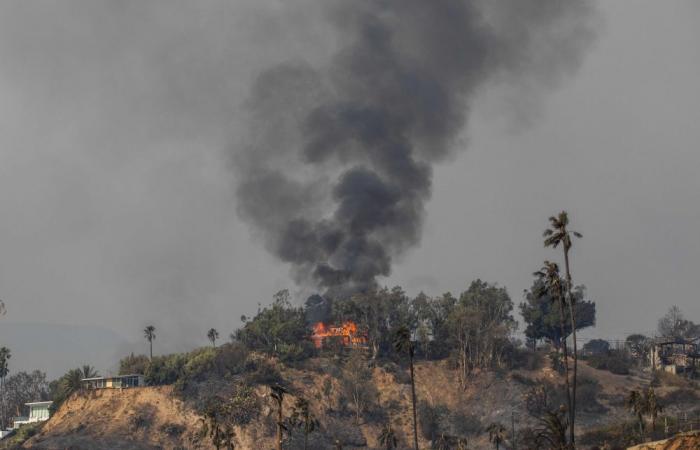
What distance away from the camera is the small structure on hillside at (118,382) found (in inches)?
6073

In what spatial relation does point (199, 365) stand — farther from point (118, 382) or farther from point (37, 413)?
point (37, 413)

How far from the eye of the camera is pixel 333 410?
151000mm

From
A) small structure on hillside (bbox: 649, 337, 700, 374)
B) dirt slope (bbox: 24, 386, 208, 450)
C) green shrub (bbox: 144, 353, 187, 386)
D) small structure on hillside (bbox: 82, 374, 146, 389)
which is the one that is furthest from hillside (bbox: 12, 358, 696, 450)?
small structure on hillside (bbox: 649, 337, 700, 374)

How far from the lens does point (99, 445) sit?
134 m

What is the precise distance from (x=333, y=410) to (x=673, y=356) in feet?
217

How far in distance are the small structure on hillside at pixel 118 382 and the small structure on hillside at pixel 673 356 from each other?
89431 mm

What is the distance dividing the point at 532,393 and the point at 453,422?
13426mm

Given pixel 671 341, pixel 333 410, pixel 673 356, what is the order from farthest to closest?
pixel 671 341, pixel 673 356, pixel 333 410

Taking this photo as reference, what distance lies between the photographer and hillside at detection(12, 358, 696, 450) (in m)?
141

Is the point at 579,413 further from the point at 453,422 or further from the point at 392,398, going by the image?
the point at 392,398

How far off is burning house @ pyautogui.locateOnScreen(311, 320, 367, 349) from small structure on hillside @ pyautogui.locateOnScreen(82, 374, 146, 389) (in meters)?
32.9

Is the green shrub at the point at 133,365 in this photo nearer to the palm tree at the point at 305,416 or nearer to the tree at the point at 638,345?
the palm tree at the point at 305,416

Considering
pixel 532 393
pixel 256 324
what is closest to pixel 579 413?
pixel 532 393

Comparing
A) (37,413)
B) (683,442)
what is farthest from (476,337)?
(683,442)
